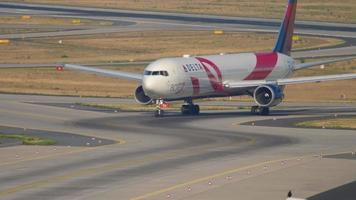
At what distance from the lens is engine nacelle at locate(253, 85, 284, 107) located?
270 ft

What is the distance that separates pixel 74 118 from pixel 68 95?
59.8 ft

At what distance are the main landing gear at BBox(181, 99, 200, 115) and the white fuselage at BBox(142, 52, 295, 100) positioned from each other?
2.38ft

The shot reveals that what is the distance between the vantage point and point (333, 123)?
245ft

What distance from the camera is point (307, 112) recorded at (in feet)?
277

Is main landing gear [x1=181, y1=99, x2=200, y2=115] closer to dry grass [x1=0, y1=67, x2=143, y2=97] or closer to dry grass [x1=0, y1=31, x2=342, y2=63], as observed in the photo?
dry grass [x1=0, y1=67, x2=143, y2=97]

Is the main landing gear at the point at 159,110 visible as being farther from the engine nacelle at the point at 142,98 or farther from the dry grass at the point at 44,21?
the dry grass at the point at 44,21

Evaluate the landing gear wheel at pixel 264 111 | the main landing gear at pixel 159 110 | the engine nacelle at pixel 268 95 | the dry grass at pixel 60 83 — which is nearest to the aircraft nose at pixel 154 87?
the main landing gear at pixel 159 110

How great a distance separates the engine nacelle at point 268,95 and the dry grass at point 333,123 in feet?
20.2

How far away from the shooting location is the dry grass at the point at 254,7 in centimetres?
17150

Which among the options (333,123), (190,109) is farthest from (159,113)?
(333,123)

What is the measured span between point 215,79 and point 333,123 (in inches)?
438

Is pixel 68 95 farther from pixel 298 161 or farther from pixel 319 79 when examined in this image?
pixel 298 161

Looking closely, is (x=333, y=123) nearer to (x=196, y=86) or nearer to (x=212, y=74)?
(x=196, y=86)

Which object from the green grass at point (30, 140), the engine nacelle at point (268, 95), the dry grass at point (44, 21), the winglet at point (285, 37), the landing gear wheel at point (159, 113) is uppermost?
the dry grass at point (44, 21)
